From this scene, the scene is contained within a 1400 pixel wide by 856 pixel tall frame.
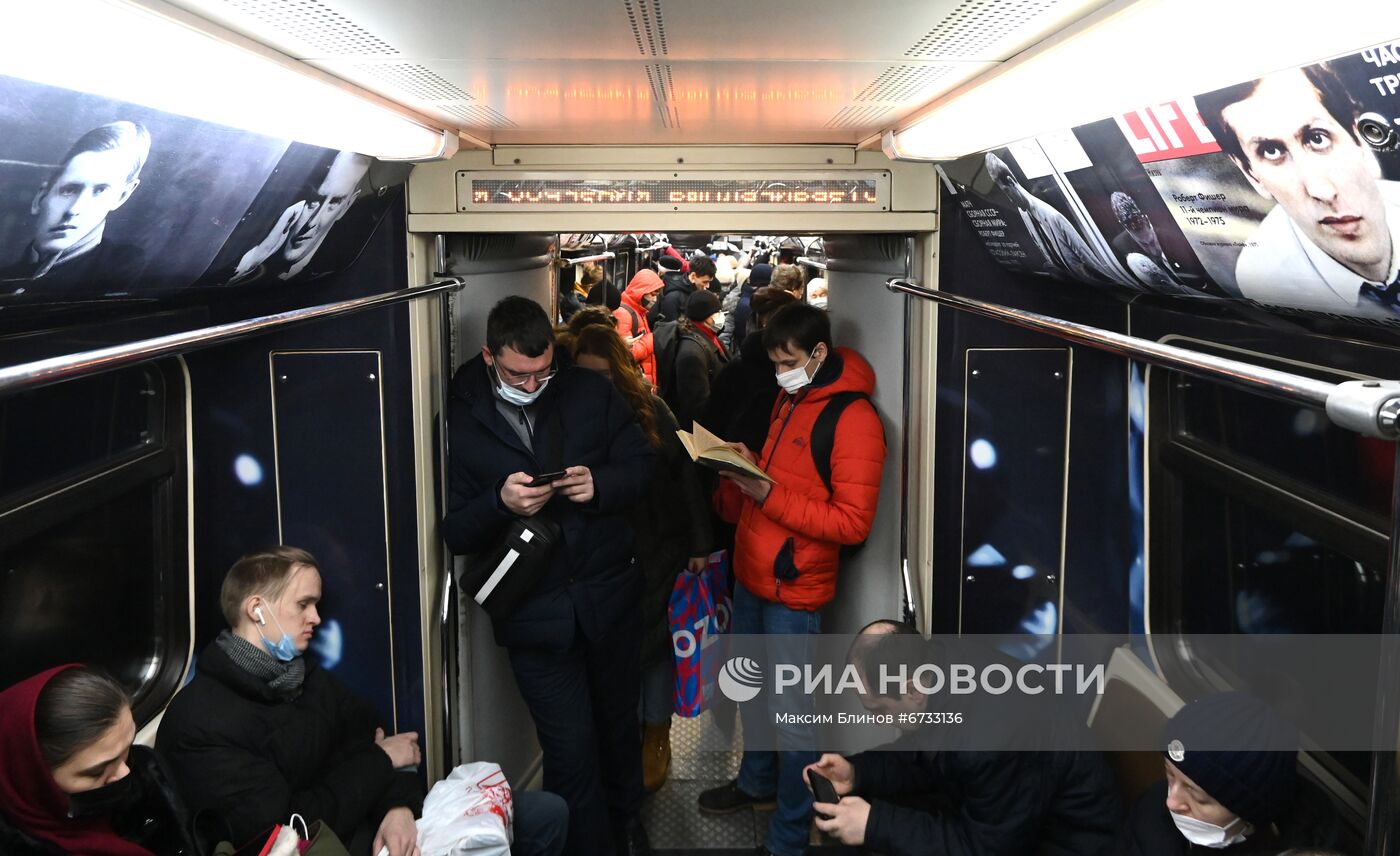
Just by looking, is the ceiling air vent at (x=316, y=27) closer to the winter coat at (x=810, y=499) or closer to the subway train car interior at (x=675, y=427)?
the subway train car interior at (x=675, y=427)

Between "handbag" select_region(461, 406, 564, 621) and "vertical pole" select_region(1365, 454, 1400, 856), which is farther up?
"vertical pole" select_region(1365, 454, 1400, 856)

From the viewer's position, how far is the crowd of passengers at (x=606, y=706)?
2.27 m

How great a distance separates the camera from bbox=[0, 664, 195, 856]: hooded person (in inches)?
75.7

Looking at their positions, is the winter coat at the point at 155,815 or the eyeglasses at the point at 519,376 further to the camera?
the eyeglasses at the point at 519,376

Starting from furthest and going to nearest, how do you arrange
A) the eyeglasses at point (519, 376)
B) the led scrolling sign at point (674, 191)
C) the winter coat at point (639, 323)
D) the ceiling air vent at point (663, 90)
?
the winter coat at point (639, 323), the led scrolling sign at point (674, 191), the eyeglasses at point (519, 376), the ceiling air vent at point (663, 90)

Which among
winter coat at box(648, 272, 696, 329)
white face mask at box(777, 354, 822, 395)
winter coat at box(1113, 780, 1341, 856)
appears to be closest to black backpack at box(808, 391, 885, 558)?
white face mask at box(777, 354, 822, 395)

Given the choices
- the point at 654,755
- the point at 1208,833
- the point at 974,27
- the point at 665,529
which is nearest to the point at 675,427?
the point at 665,529

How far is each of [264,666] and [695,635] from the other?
1.95 meters

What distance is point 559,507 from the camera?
3.56 meters

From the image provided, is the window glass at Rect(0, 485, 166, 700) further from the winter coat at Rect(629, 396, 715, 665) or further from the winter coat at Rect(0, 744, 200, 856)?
the winter coat at Rect(629, 396, 715, 665)

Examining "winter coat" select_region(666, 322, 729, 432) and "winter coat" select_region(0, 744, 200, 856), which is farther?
"winter coat" select_region(666, 322, 729, 432)

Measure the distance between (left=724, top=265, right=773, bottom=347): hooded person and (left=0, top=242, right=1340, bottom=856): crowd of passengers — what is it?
270 centimetres

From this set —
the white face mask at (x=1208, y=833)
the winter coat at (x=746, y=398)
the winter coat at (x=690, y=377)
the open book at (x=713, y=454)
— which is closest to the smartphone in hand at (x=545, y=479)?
the open book at (x=713, y=454)

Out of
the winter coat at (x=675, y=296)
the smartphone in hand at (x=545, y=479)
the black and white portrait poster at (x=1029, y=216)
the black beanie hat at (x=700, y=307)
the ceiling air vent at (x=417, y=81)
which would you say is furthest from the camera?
the winter coat at (x=675, y=296)
